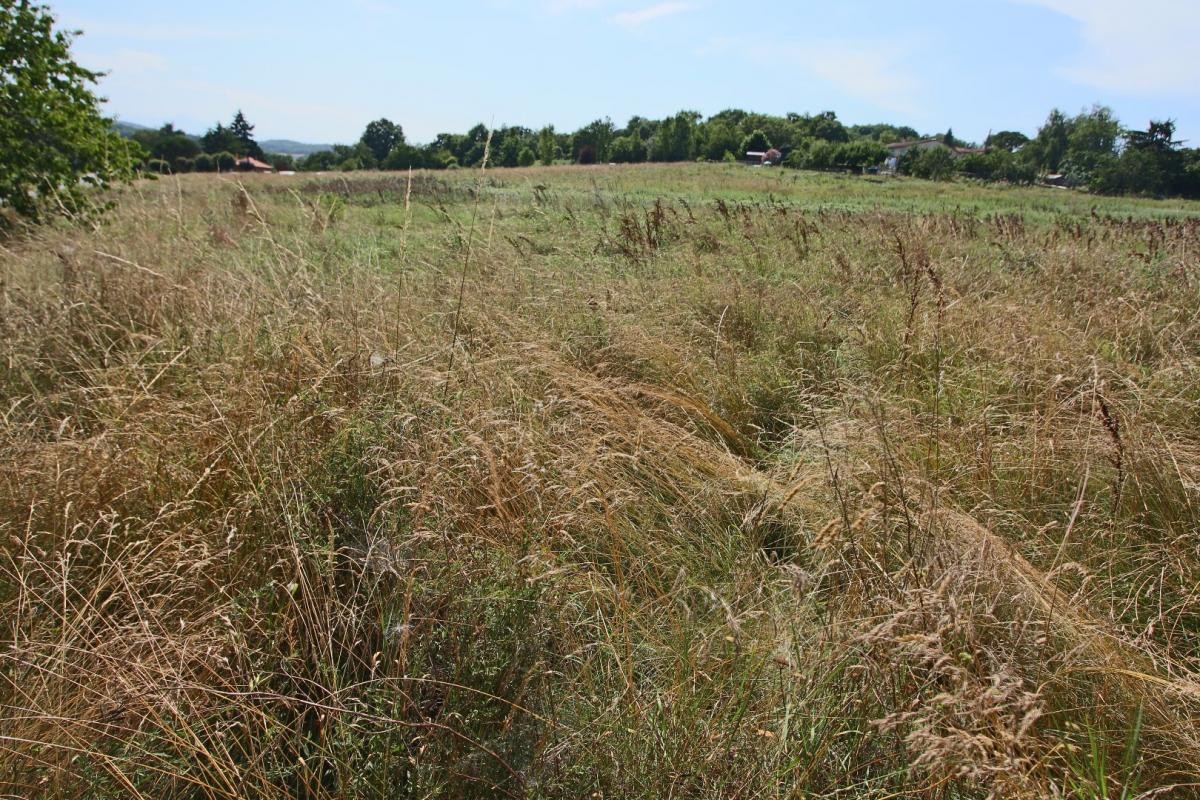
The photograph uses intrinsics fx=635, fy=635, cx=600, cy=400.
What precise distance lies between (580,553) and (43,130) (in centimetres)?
774

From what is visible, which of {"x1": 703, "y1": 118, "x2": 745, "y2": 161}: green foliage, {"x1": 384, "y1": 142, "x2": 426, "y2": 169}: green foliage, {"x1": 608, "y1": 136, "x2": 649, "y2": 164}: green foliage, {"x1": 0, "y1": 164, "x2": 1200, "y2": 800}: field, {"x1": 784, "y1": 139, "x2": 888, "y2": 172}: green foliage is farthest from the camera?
{"x1": 608, "y1": 136, "x2": 649, "y2": 164}: green foliage

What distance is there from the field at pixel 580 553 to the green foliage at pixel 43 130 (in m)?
2.88

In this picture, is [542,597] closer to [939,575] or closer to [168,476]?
[939,575]

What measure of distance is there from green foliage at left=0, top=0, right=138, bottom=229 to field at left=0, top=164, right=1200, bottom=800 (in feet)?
9.46

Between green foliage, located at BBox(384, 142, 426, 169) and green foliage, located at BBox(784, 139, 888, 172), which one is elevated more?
green foliage, located at BBox(784, 139, 888, 172)

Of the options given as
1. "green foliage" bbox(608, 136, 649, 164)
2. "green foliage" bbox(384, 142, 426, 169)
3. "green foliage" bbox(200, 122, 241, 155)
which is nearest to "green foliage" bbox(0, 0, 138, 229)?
"green foliage" bbox(200, 122, 241, 155)

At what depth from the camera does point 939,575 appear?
5.16ft

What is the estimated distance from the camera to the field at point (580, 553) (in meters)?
1.39

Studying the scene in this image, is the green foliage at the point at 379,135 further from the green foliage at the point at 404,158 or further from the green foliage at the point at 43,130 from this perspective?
the green foliage at the point at 43,130

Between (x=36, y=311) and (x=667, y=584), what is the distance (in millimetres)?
3956

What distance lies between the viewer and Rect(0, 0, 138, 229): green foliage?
19.9ft

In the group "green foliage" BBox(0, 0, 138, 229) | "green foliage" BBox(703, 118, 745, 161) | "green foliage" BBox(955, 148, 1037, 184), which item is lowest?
"green foliage" BBox(0, 0, 138, 229)

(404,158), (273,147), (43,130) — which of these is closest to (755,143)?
(404,158)

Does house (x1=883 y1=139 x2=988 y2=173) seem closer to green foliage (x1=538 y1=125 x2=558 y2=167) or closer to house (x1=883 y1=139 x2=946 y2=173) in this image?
Answer: house (x1=883 y1=139 x2=946 y2=173)
